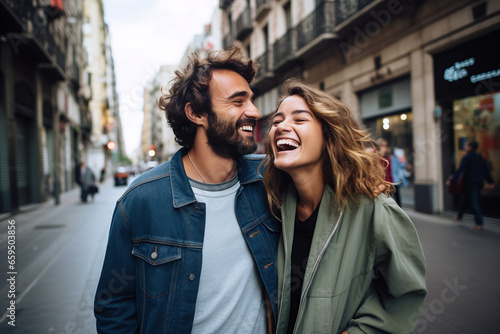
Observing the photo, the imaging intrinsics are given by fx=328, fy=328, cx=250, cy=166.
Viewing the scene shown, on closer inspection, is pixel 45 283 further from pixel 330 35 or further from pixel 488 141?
pixel 330 35

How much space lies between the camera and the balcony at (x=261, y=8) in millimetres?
18403

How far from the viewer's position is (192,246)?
1568mm

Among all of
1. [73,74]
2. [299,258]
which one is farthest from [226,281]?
[73,74]

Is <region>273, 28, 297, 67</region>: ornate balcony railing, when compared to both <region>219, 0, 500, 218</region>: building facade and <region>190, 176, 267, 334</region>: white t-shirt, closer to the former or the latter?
<region>219, 0, 500, 218</region>: building facade

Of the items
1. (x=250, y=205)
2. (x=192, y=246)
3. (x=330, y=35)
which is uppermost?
(x=330, y=35)

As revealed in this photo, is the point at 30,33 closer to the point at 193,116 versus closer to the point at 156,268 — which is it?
the point at 193,116

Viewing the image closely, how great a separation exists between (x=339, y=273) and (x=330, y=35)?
1197cm

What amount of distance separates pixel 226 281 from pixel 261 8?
19.8m

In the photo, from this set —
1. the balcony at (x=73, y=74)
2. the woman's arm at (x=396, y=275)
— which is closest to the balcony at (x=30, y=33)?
the balcony at (x=73, y=74)

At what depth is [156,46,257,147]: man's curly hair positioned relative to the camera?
73.4 inches

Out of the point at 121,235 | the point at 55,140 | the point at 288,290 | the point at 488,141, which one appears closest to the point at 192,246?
the point at 121,235

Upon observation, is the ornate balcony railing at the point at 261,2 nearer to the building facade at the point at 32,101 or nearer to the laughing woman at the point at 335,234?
the building facade at the point at 32,101

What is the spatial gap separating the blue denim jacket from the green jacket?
278 millimetres

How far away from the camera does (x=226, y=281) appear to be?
1.62m
